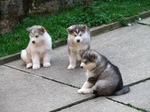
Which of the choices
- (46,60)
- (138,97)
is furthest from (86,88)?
(46,60)

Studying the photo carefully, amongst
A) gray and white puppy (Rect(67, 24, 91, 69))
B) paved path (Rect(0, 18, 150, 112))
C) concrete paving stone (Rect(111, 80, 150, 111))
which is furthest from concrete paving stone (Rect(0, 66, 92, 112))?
gray and white puppy (Rect(67, 24, 91, 69))

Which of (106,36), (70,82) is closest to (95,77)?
(70,82)

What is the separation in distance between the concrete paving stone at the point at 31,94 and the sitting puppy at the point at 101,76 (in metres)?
0.24

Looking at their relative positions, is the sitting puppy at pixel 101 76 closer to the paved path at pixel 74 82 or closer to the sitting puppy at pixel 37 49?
the paved path at pixel 74 82

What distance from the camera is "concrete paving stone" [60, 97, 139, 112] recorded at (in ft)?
21.2

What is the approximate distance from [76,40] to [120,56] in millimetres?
1113

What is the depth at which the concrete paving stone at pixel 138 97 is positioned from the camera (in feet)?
21.6

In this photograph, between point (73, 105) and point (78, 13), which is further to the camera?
point (78, 13)

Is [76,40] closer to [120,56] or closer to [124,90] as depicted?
[120,56]

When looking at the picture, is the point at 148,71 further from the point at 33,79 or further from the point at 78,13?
the point at 78,13

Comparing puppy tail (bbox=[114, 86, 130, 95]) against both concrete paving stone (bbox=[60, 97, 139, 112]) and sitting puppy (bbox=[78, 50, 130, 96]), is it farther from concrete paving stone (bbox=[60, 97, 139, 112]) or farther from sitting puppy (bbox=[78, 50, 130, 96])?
concrete paving stone (bbox=[60, 97, 139, 112])

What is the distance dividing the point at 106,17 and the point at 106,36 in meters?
0.73

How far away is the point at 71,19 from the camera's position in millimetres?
10602

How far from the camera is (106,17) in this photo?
1073 centimetres
